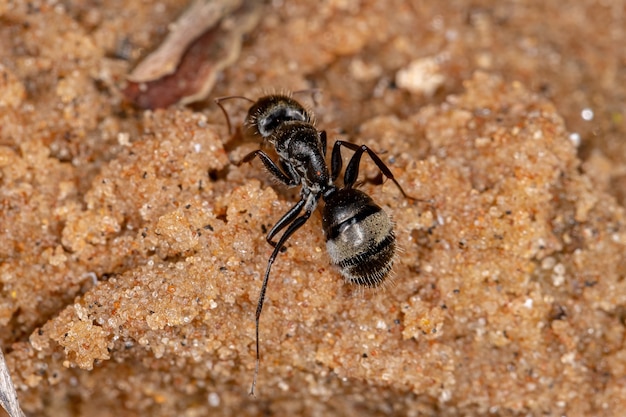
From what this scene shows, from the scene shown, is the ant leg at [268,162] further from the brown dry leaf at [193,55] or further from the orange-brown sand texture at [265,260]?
the brown dry leaf at [193,55]

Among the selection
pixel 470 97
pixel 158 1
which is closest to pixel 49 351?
pixel 158 1

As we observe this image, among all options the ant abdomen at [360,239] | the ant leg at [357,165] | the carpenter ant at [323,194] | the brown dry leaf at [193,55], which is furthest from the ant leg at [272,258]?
the brown dry leaf at [193,55]

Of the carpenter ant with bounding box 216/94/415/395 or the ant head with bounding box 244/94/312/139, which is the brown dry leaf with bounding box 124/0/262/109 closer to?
the carpenter ant with bounding box 216/94/415/395

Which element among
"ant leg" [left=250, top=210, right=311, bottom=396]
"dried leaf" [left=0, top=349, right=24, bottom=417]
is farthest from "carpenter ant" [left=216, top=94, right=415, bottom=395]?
"dried leaf" [left=0, top=349, right=24, bottom=417]

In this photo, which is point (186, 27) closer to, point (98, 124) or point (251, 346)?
point (98, 124)

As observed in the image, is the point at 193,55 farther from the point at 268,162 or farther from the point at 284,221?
the point at 284,221

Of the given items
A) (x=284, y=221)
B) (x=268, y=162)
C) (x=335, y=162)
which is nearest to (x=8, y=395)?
(x=284, y=221)
